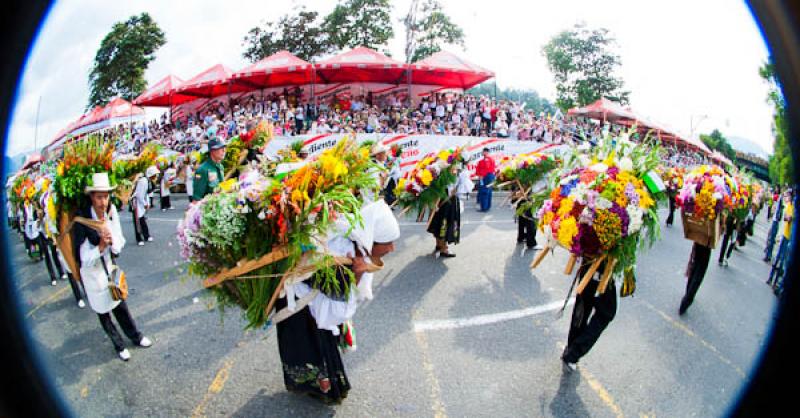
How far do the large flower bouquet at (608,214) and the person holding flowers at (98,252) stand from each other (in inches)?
185

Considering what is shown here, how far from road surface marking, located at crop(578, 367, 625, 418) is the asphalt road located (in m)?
0.02

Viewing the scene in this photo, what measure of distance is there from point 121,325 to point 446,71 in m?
18.5

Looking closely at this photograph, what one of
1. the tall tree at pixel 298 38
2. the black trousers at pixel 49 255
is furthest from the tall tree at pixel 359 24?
the black trousers at pixel 49 255

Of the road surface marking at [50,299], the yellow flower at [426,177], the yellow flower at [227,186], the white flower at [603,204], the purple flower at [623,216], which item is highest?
the yellow flower at [426,177]

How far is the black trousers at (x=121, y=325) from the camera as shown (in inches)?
161

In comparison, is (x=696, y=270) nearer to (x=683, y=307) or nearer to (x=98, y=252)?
(x=683, y=307)

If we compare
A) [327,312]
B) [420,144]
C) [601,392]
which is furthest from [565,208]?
[420,144]

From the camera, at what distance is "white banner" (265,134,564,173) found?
15.3 m

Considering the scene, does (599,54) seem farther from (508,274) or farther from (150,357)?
(150,357)

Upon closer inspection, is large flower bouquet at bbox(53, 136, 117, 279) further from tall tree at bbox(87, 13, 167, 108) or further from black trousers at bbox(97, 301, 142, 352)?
tall tree at bbox(87, 13, 167, 108)

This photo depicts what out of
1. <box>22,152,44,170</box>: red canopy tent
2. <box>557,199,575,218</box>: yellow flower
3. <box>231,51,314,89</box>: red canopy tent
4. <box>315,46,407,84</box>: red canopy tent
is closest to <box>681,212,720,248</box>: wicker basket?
<box>557,199,575,218</box>: yellow flower

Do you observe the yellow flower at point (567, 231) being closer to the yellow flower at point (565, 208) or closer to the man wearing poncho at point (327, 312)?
the yellow flower at point (565, 208)

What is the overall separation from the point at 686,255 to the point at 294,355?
384 inches

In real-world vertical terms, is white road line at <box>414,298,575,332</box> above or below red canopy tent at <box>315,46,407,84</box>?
below
